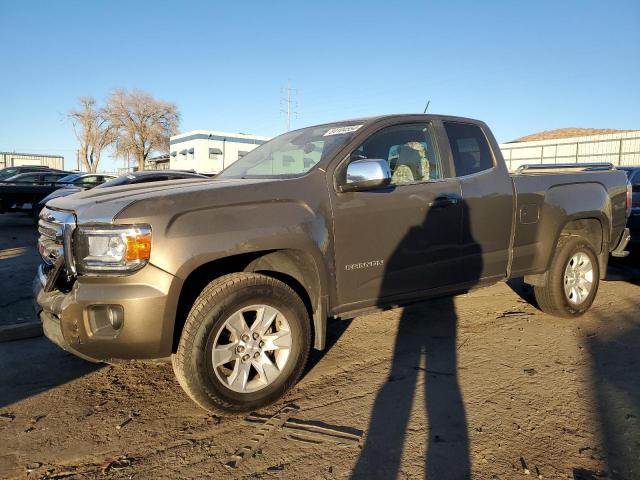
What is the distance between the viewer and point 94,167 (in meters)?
59.3

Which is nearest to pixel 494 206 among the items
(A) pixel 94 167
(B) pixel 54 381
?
(B) pixel 54 381

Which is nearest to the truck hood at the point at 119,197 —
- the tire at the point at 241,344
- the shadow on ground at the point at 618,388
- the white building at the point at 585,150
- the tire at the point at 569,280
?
the tire at the point at 241,344

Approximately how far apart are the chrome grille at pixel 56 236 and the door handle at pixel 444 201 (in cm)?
257

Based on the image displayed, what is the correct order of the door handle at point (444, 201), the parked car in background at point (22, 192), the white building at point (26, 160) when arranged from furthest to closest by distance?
the white building at point (26, 160), the parked car in background at point (22, 192), the door handle at point (444, 201)

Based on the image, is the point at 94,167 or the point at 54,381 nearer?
the point at 54,381

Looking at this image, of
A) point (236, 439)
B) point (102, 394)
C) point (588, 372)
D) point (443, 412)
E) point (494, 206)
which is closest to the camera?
point (236, 439)

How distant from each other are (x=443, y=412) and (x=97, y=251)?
7.60ft

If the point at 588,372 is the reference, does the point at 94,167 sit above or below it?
above

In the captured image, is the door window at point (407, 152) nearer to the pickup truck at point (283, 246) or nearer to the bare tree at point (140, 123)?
the pickup truck at point (283, 246)

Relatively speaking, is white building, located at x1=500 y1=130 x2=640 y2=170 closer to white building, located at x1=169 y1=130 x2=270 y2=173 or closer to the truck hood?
the truck hood

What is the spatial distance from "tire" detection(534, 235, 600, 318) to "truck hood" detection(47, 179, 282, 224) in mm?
3232

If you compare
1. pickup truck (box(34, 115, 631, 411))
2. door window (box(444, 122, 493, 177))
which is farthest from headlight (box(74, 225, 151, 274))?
door window (box(444, 122, 493, 177))

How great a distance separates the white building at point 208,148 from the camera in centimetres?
5003

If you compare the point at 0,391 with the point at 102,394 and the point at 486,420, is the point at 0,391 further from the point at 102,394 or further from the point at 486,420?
the point at 486,420
